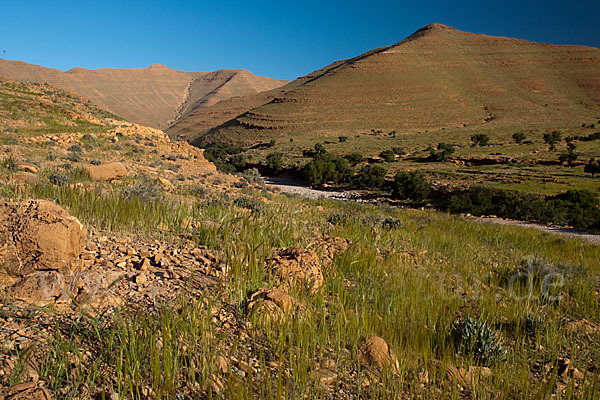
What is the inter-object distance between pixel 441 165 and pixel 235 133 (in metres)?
50.2

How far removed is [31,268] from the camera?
2.45 metres

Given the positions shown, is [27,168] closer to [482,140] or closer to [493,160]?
[493,160]

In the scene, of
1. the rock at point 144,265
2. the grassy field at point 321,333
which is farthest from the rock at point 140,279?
→ the grassy field at point 321,333

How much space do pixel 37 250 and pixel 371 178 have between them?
26.1 meters

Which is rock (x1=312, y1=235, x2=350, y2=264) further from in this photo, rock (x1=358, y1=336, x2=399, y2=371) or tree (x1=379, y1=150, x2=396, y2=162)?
tree (x1=379, y1=150, x2=396, y2=162)

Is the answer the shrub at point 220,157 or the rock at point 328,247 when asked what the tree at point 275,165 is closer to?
the shrub at point 220,157

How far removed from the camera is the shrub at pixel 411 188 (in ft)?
74.1

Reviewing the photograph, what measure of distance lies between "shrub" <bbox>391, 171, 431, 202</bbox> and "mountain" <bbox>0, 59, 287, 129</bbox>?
4150 inches

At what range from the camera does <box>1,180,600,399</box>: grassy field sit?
182cm

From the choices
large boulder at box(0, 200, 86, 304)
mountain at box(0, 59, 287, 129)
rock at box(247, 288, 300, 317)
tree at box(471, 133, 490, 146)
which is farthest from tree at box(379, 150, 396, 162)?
mountain at box(0, 59, 287, 129)

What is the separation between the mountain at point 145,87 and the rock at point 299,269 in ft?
392

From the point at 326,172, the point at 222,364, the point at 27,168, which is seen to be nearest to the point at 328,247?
the point at 222,364

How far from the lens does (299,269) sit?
10.4ft

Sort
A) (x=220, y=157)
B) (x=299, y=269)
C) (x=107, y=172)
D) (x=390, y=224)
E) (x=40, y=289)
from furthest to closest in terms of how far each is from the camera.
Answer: (x=220, y=157)
(x=107, y=172)
(x=390, y=224)
(x=299, y=269)
(x=40, y=289)
